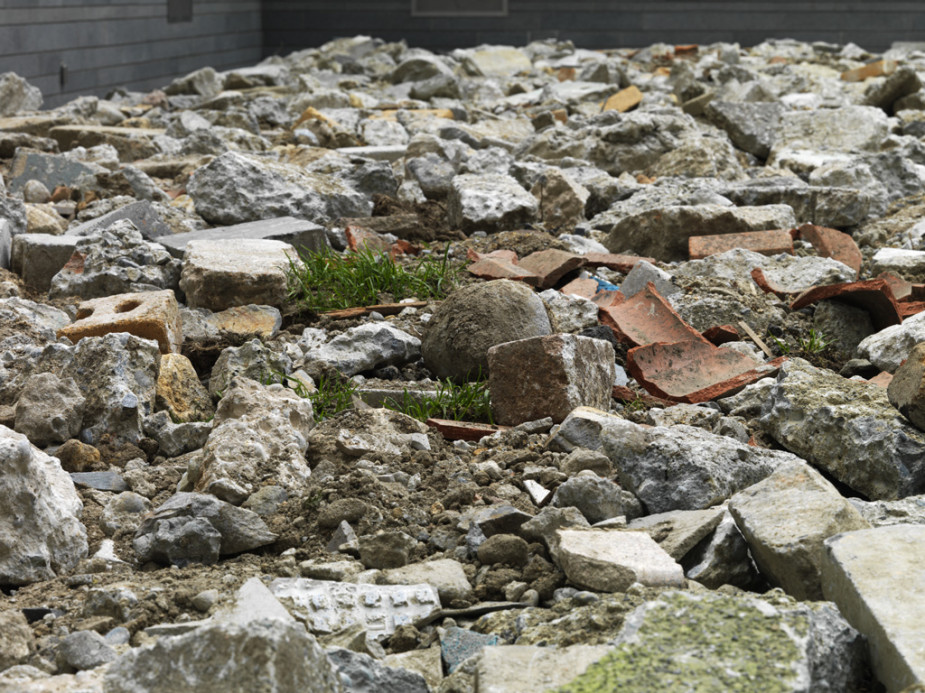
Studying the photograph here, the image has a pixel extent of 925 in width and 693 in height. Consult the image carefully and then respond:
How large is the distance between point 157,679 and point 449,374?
224 centimetres

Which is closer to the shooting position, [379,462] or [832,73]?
[379,462]

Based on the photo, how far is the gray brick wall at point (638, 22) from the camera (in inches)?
615

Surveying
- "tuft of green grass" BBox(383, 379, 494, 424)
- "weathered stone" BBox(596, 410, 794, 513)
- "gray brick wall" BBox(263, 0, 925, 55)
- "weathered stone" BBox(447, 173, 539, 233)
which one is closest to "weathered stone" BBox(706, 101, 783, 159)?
"weathered stone" BBox(447, 173, 539, 233)

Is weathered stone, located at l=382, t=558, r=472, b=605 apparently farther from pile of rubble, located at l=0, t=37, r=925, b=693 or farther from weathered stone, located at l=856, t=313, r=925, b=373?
weathered stone, located at l=856, t=313, r=925, b=373

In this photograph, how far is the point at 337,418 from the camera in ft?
10.8

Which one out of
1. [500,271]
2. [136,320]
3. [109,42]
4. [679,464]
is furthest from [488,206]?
[109,42]

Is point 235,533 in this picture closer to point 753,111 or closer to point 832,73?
point 753,111

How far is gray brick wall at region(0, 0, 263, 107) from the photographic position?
31.0ft

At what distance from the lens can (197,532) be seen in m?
2.45

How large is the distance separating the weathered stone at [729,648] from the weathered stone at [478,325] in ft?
6.03

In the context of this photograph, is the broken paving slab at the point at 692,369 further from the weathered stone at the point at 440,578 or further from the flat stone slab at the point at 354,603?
the flat stone slab at the point at 354,603

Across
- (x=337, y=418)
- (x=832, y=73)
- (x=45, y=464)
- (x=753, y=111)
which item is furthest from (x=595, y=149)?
(x=832, y=73)

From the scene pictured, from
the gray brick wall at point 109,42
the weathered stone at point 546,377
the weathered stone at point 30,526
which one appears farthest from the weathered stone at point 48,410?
the gray brick wall at point 109,42

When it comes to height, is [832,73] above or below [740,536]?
above
